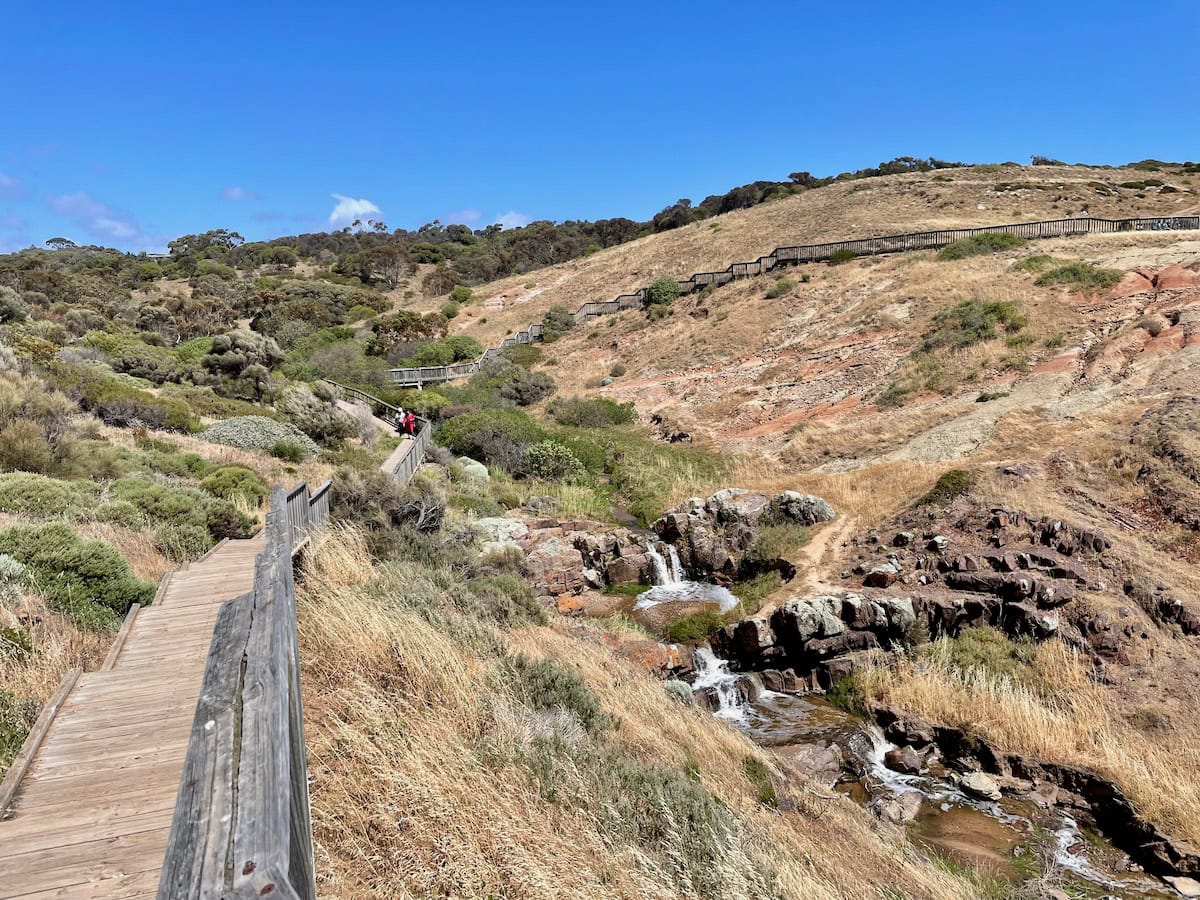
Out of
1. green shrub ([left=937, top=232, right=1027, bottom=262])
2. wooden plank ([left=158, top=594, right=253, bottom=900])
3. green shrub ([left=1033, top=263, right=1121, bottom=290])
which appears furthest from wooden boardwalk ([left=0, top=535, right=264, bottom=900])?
green shrub ([left=937, top=232, right=1027, bottom=262])

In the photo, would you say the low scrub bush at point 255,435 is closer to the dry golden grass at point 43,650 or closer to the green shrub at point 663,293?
the dry golden grass at point 43,650

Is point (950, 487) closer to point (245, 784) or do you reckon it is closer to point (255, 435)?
point (245, 784)

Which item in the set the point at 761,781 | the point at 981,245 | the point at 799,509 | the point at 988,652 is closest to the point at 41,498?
the point at 761,781

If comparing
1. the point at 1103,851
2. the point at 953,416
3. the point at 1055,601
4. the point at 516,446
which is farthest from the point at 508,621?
the point at 953,416

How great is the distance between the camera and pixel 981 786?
29.4 feet

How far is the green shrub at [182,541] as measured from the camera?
9500mm

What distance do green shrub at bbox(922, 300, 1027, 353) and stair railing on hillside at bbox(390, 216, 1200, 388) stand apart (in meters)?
11.1

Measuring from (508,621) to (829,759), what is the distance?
15.7 ft

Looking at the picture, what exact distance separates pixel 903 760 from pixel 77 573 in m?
10.2

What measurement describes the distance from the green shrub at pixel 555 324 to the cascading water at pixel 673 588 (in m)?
29.5

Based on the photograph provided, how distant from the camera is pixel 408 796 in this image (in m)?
4.35

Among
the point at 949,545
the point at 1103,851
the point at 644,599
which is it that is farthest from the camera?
the point at 644,599


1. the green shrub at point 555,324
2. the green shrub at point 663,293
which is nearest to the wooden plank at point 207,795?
the green shrub at point 663,293

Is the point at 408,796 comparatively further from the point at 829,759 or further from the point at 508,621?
the point at 829,759
